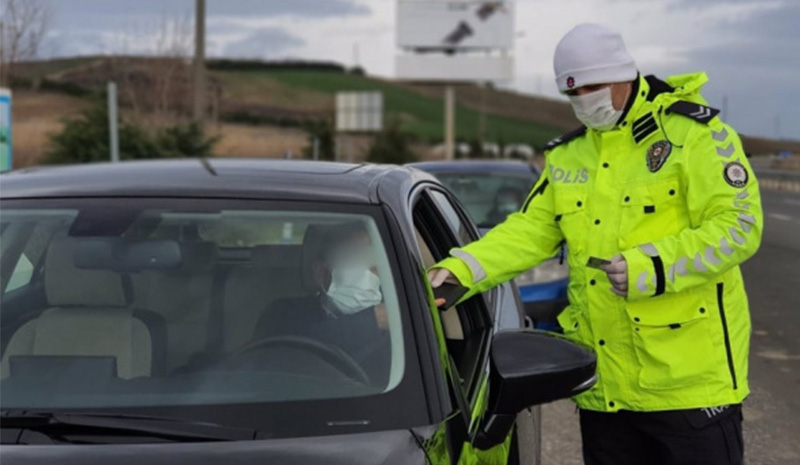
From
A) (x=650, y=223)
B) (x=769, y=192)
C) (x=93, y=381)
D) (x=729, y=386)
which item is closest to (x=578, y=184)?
(x=650, y=223)

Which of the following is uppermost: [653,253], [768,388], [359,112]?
[359,112]

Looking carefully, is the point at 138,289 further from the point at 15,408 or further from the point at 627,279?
the point at 627,279

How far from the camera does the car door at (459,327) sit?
2.42 m

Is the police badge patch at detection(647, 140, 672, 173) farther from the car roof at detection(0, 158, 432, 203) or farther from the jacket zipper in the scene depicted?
the car roof at detection(0, 158, 432, 203)

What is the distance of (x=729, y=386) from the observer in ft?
9.16

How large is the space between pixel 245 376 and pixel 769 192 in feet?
100

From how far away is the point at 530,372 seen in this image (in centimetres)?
246

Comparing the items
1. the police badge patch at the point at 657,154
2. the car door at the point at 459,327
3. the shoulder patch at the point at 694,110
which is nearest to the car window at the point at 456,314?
the car door at the point at 459,327

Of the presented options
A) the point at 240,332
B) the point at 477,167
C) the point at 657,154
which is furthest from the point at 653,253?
the point at 477,167

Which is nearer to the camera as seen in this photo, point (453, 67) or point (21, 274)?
point (21, 274)

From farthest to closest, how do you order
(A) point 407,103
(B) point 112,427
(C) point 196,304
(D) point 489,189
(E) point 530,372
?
(A) point 407,103 → (D) point 489,189 → (C) point 196,304 → (E) point 530,372 → (B) point 112,427

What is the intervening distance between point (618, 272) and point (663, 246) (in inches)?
5.4

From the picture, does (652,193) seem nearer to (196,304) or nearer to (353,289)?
(353,289)

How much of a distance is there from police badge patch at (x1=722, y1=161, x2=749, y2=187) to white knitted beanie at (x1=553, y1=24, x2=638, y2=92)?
37 centimetres
